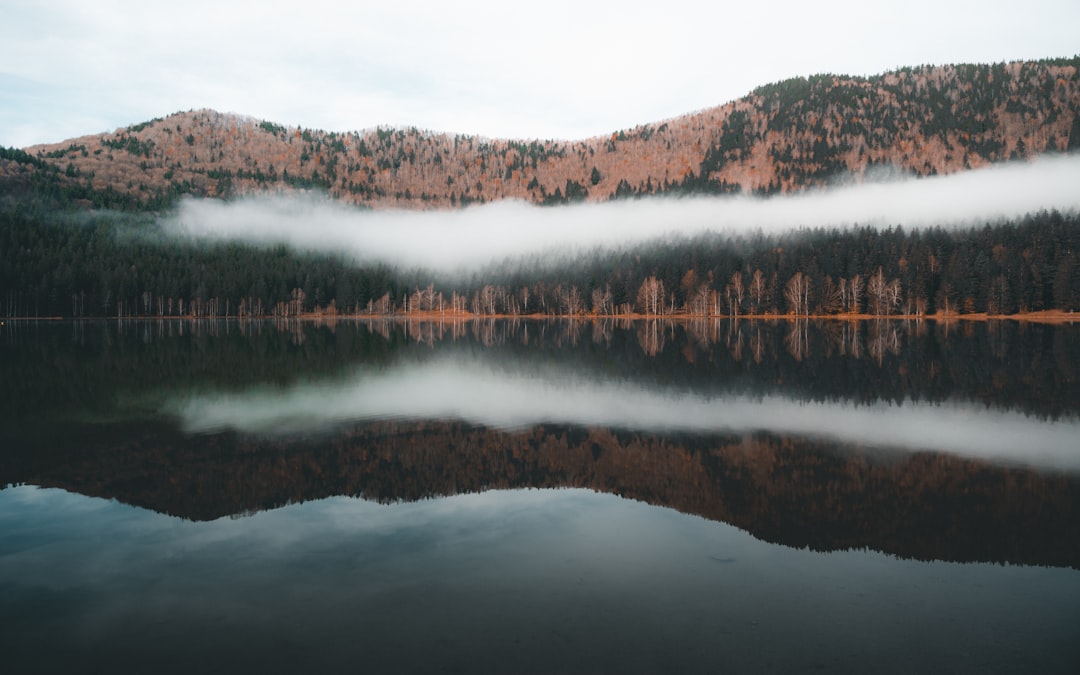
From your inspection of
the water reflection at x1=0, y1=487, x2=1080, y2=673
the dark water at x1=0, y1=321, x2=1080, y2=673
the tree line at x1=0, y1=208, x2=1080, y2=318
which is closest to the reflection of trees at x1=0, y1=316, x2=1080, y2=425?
the dark water at x1=0, y1=321, x2=1080, y2=673

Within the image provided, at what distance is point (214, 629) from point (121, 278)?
562ft

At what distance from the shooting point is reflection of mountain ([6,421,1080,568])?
10742 mm

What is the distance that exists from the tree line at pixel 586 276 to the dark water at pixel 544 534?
343 ft

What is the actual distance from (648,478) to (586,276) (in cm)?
14608

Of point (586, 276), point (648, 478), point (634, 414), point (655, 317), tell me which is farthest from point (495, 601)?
point (586, 276)

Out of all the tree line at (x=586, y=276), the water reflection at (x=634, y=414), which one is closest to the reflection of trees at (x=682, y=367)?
the water reflection at (x=634, y=414)

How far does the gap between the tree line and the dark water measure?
105 meters

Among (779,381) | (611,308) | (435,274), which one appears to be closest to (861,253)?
(611,308)

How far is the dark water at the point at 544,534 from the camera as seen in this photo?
720cm

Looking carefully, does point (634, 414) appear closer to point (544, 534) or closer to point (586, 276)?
point (544, 534)

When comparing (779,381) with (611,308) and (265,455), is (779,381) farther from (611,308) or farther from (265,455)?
(611,308)

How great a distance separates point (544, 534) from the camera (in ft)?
36.2

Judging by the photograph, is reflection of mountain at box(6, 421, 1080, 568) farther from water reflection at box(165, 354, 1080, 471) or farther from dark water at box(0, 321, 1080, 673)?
water reflection at box(165, 354, 1080, 471)

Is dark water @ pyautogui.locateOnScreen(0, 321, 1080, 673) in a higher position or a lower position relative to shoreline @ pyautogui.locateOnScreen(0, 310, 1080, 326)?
lower
